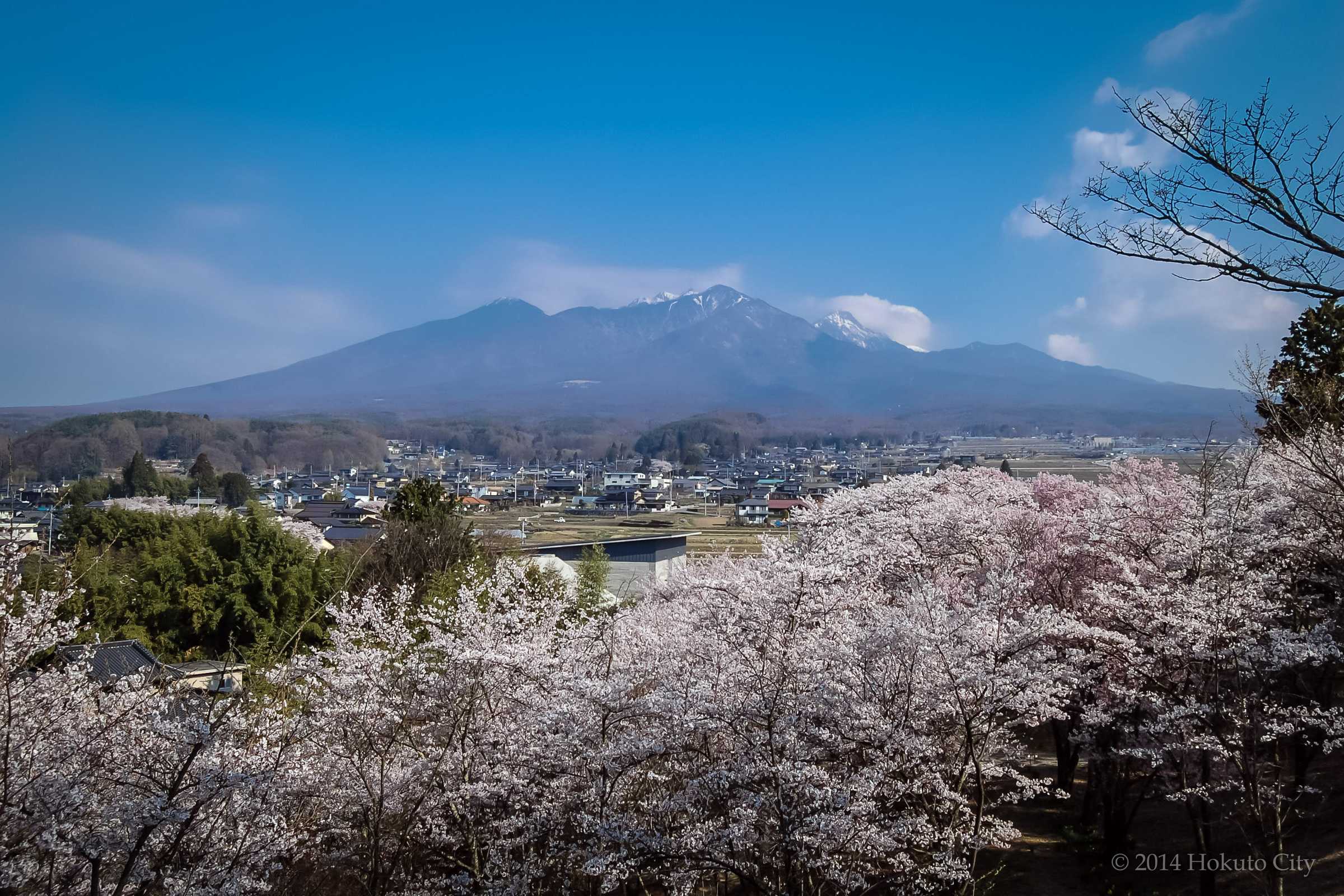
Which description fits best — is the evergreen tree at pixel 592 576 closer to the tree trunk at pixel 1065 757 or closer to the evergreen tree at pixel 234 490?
the tree trunk at pixel 1065 757

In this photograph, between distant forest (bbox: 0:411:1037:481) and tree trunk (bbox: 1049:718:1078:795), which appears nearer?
tree trunk (bbox: 1049:718:1078:795)

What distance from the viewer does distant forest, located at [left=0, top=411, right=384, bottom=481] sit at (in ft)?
282

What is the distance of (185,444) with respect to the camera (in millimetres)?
100625

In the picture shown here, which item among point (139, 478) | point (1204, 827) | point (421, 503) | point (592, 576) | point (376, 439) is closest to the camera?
point (1204, 827)

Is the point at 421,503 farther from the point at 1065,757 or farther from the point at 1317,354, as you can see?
the point at 1317,354

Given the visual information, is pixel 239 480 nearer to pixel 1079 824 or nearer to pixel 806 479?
pixel 806 479

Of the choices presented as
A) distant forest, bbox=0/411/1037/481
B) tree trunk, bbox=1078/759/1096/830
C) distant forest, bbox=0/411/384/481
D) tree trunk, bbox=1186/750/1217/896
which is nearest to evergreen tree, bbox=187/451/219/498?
distant forest, bbox=0/411/384/481

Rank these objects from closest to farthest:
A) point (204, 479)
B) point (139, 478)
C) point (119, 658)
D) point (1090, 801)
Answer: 1. point (1090, 801)
2. point (119, 658)
3. point (139, 478)
4. point (204, 479)

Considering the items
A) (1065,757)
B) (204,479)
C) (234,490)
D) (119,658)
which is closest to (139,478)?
(204,479)

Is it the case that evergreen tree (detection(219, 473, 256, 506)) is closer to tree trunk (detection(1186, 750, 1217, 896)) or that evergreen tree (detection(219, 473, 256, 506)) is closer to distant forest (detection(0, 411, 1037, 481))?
distant forest (detection(0, 411, 1037, 481))

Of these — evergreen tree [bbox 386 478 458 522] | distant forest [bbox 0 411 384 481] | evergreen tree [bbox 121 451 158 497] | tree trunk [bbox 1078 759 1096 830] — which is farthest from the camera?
distant forest [bbox 0 411 384 481]

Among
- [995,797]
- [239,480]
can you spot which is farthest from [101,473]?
[995,797]

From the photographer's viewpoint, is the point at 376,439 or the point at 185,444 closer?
the point at 185,444

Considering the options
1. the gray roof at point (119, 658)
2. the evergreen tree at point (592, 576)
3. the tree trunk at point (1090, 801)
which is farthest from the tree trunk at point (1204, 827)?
the gray roof at point (119, 658)
